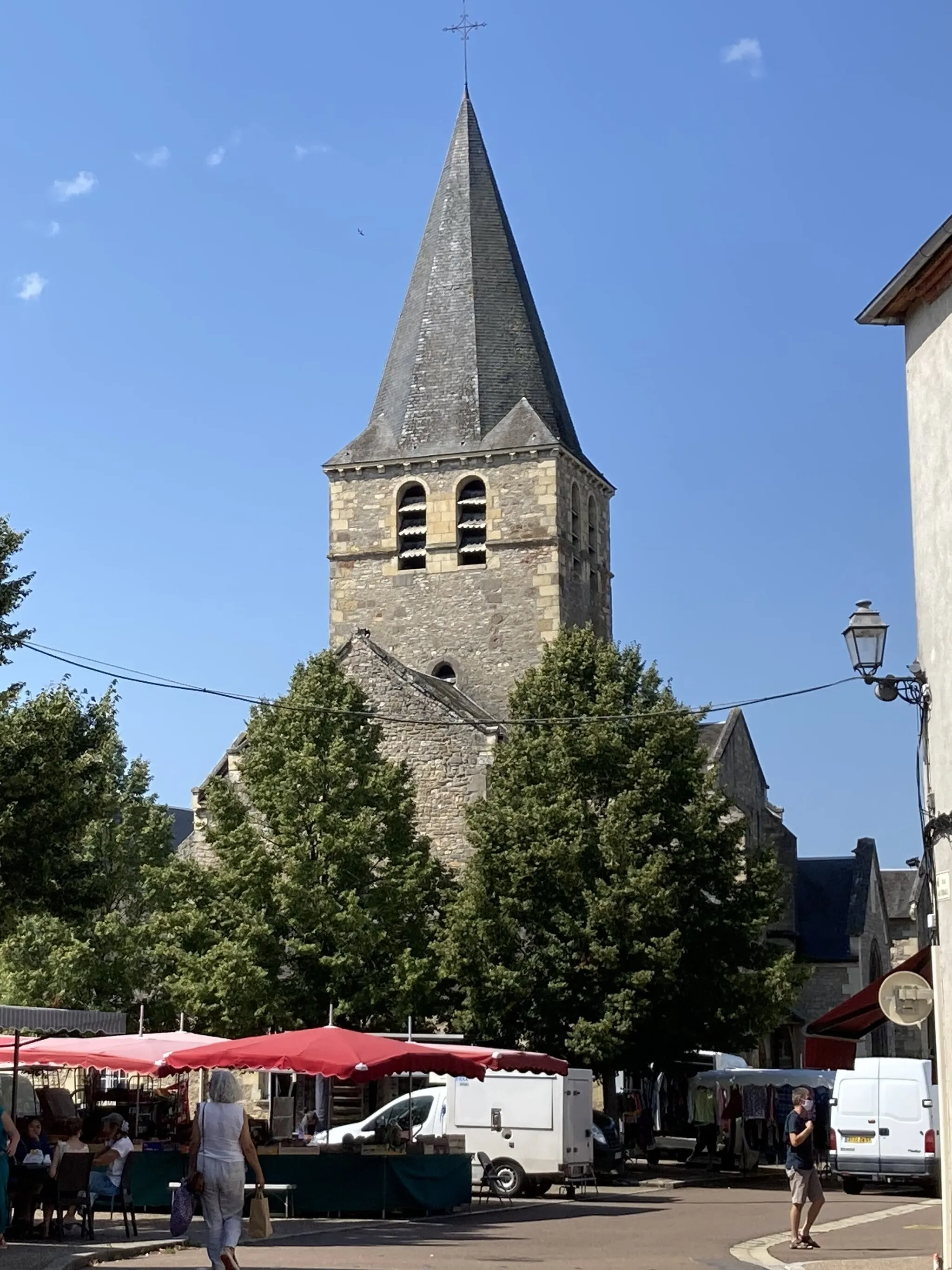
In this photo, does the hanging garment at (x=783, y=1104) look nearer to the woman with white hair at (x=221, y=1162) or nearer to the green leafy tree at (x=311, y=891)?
the green leafy tree at (x=311, y=891)

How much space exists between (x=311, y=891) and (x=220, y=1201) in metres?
20.4

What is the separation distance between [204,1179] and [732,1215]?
11.6 m

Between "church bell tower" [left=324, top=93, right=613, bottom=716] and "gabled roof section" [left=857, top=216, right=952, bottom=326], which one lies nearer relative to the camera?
"gabled roof section" [left=857, top=216, right=952, bottom=326]

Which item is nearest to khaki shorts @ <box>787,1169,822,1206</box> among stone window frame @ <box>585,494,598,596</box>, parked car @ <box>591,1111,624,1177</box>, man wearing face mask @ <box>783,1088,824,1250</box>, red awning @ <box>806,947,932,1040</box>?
man wearing face mask @ <box>783,1088,824,1250</box>

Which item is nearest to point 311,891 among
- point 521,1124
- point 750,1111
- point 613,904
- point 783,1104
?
point 613,904

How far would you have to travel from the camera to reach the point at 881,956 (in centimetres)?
5081

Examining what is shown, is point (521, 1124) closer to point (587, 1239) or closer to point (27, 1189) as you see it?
point (587, 1239)

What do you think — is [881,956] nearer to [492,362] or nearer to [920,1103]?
[492,362]

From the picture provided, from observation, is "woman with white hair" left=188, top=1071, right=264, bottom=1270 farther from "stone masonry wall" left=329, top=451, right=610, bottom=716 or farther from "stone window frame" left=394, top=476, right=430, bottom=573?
"stone window frame" left=394, top=476, right=430, bottom=573

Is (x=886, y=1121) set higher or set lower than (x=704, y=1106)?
higher

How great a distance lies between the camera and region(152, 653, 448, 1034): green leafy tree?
103 ft

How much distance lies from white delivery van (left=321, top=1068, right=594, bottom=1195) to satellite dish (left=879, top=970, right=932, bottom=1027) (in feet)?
36.5

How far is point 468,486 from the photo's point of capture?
1788 inches

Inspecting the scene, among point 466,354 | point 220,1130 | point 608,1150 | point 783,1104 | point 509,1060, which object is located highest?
point 466,354
